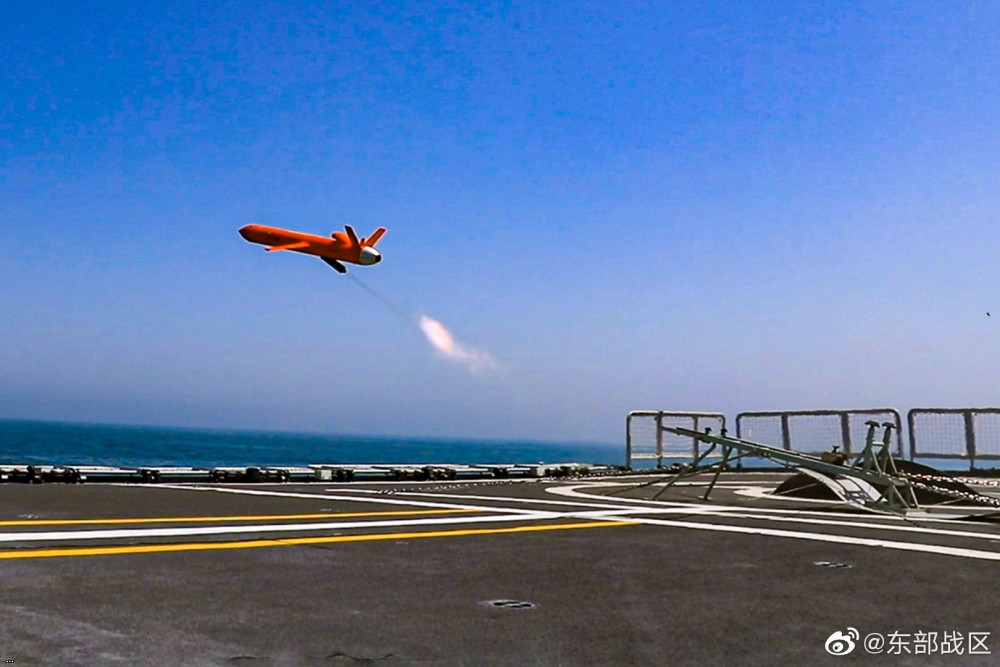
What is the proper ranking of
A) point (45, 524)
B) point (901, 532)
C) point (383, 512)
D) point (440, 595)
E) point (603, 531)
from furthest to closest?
point (383, 512) < point (901, 532) < point (603, 531) < point (45, 524) < point (440, 595)

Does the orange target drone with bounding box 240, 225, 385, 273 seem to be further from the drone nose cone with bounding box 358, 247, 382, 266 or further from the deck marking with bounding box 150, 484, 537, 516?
the deck marking with bounding box 150, 484, 537, 516

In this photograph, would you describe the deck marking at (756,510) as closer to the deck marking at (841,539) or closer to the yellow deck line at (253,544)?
the deck marking at (841,539)

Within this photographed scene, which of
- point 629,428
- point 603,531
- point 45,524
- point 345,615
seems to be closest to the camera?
point 345,615

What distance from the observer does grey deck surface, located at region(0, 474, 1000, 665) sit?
15.7ft

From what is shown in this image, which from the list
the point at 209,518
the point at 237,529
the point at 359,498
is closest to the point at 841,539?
the point at 237,529

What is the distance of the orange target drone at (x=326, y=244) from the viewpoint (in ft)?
81.4

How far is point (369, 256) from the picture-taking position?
2481 cm

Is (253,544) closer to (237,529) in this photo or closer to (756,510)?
(237,529)

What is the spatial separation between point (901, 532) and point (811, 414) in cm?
1961

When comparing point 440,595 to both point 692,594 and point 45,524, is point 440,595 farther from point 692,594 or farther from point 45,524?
point 45,524

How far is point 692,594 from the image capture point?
671 cm

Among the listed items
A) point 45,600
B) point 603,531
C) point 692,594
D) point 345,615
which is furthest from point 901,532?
point 45,600

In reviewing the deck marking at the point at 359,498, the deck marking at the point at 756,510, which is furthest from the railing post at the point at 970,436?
the deck marking at the point at 359,498

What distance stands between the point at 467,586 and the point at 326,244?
19.4 meters
